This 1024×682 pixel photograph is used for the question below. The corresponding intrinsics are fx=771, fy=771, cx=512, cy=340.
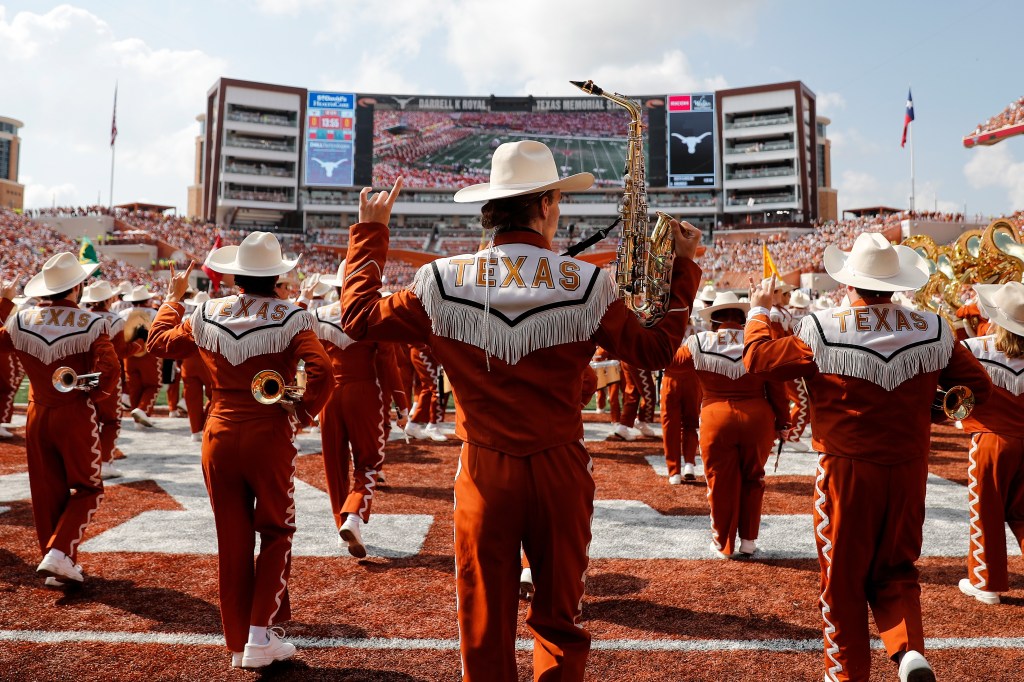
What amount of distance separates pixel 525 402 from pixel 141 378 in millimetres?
11023

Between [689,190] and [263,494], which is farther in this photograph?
[689,190]

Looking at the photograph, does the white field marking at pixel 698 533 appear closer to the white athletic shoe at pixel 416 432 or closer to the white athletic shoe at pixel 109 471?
the white athletic shoe at pixel 416 432

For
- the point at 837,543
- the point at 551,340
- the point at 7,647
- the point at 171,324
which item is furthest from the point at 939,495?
the point at 7,647

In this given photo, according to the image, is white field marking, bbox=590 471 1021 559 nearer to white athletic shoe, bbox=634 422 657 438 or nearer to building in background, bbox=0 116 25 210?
white athletic shoe, bbox=634 422 657 438

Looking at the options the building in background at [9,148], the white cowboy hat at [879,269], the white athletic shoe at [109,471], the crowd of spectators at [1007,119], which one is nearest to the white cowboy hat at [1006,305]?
the white cowboy hat at [879,269]

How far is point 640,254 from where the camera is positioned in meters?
2.80

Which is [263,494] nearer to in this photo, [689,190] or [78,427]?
[78,427]

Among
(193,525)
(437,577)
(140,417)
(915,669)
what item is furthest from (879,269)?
(140,417)

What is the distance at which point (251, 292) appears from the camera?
13.3 feet

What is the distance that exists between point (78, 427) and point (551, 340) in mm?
3822

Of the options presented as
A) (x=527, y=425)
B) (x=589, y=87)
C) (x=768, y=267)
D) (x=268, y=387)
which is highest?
(x=589, y=87)

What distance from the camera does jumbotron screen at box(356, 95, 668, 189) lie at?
6400 centimetres

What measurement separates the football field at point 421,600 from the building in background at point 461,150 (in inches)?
2254

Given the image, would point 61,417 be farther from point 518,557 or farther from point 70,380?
point 518,557
